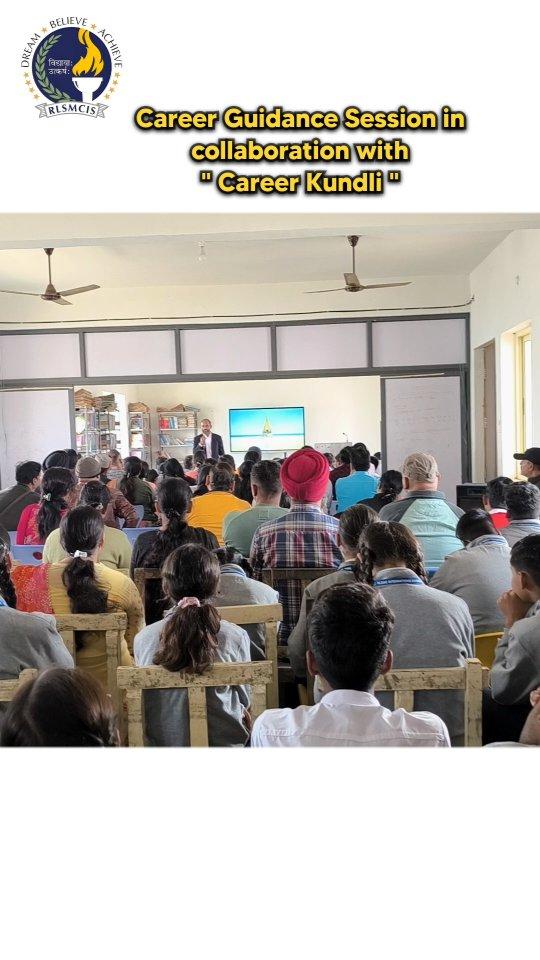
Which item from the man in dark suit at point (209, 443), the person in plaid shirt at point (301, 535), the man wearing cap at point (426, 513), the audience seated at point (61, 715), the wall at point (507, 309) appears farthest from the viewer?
the man in dark suit at point (209, 443)

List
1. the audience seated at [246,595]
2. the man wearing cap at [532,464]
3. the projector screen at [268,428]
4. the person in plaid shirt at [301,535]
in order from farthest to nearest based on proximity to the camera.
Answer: the projector screen at [268,428] → the man wearing cap at [532,464] → the person in plaid shirt at [301,535] → the audience seated at [246,595]

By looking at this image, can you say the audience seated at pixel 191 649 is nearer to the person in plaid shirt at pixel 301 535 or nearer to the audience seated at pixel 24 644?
the audience seated at pixel 24 644

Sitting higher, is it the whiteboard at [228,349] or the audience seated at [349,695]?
the whiteboard at [228,349]

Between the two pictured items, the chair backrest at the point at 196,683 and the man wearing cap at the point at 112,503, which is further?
the man wearing cap at the point at 112,503

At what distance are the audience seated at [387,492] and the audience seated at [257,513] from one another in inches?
35.1

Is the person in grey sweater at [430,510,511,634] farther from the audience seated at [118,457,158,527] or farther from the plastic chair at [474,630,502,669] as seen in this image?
the audience seated at [118,457,158,527]

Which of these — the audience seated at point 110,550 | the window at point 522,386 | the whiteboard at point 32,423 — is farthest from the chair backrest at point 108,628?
the whiteboard at point 32,423

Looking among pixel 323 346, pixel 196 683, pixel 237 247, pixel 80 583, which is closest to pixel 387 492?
pixel 80 583
